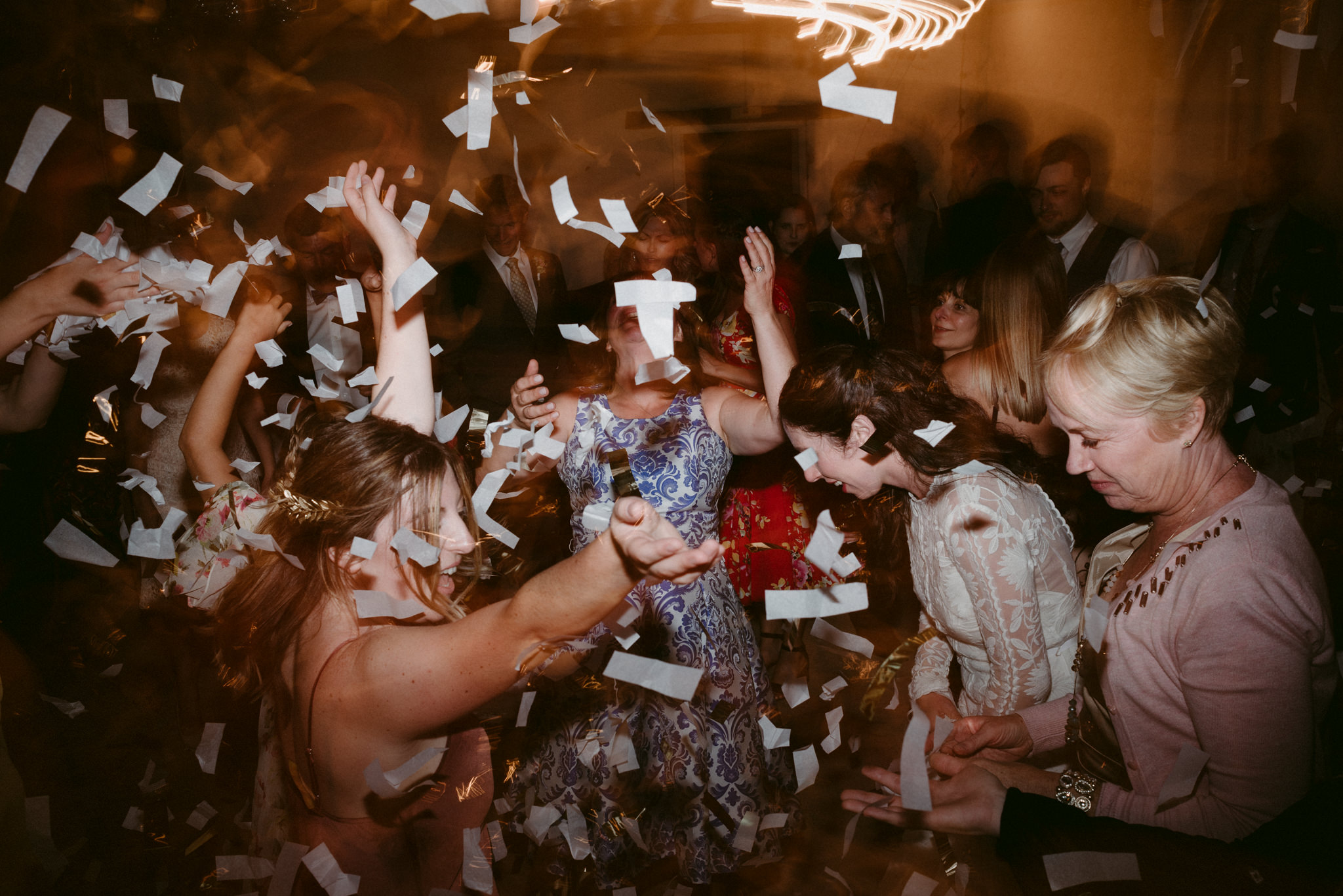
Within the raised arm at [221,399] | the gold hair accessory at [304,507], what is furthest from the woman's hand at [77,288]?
the gold hair accessory at [304,507]

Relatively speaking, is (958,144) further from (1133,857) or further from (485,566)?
(1133,857)

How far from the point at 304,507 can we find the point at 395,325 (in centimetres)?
55

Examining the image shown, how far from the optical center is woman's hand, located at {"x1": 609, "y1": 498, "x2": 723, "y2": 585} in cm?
91

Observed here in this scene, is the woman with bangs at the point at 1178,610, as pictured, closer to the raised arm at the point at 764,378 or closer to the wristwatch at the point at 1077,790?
the wristwatch at the point at 1077,790

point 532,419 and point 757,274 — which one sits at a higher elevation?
point 757,274

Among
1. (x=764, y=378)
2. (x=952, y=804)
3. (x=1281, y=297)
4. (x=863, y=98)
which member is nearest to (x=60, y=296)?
(x=764, y=378)

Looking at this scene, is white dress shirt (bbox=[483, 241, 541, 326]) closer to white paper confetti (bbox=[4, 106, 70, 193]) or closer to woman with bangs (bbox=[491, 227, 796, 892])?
woman with bangs (bbox=[491, 227, 796, 892])

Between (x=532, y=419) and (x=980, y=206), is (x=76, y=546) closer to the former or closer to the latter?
(x=532, y=419)

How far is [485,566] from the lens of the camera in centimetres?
218

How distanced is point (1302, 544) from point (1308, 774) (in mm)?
331

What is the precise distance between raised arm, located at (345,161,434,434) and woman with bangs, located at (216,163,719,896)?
0.20m

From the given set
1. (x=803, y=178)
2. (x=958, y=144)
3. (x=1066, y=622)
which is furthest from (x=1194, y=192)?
(x=1066, y=622)

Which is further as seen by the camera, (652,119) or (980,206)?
(652,119)

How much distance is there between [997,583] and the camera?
4.75 ft
